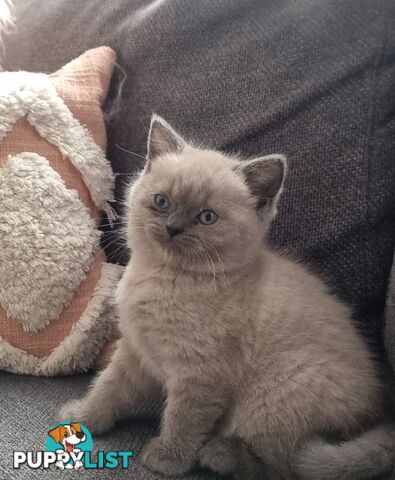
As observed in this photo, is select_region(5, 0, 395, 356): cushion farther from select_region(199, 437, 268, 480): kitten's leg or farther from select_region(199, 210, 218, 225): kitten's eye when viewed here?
select_region(199, 437, 268, 480): kitten's leg

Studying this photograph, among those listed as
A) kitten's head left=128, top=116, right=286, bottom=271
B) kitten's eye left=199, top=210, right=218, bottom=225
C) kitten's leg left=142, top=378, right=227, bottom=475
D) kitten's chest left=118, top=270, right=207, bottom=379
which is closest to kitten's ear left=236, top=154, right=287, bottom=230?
kitten's head left=128, top=116, right=286, bottom=271

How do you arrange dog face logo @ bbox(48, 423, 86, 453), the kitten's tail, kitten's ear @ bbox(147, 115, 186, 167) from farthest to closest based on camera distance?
1. kitten's ear @ bbox(147, 115, 186, 167)
2. dog face logo @ bbox(48, 423, 86, 453)
3. the kitten's tail

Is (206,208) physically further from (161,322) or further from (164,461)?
(164,461)

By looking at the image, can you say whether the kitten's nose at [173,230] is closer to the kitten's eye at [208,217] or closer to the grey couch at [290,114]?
the kitten's eye at [208,217]

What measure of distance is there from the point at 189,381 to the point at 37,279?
414 millimetres

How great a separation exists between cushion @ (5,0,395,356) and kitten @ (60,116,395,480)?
136 mm

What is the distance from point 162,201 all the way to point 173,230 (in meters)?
0.09

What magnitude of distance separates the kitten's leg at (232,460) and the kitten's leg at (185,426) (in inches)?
0.9

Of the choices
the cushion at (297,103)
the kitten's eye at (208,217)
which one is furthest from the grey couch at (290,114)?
the kitten's eye at (208,217)

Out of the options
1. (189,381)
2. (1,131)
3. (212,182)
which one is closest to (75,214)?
(1,131)

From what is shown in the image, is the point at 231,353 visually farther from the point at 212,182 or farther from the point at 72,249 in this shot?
the point at 72,249

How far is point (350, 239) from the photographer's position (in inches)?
42.9

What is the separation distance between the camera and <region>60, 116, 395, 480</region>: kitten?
0.88 m

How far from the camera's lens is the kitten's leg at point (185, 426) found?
2.88 ft
